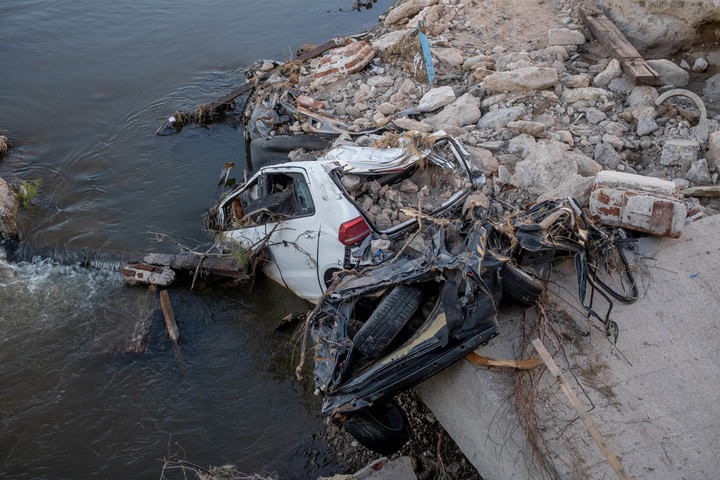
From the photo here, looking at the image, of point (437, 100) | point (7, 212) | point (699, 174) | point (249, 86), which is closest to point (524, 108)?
point (437, 100)

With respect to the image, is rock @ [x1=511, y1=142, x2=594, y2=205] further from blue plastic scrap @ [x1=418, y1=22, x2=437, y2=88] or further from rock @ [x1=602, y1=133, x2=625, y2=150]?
blue plastic scrap @ [x1=418, y1=22, x2=437, y2=88]

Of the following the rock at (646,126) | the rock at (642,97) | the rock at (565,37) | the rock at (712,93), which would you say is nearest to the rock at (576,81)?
the rock at (642,97)

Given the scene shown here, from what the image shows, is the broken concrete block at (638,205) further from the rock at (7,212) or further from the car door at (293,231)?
the rock at (7,212)

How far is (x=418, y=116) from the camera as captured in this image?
8.27m

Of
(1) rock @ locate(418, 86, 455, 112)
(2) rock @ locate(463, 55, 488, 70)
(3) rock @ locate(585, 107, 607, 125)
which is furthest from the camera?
(2) rock @ locate(463, 55, 488, 70)

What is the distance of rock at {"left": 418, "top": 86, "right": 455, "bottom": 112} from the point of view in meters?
8.30

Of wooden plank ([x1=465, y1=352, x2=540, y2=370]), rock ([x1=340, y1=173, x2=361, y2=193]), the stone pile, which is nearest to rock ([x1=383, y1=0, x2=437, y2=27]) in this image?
the stone pile

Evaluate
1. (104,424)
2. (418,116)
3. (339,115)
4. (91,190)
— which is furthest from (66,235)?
(418,116)

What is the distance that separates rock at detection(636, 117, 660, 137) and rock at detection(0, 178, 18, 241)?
30.3 feet

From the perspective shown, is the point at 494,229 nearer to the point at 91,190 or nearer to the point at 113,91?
the point at 91,190

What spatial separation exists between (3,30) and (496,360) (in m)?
16.6

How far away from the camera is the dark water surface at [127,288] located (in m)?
5.25

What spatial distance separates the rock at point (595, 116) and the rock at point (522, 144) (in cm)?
113

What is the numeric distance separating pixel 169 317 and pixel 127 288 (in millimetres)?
1137
